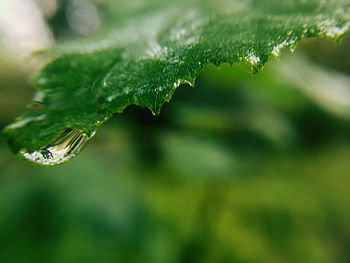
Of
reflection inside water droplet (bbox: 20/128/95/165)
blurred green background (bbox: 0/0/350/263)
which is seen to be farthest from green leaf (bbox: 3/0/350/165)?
blurred green background (bbox: 0/0/350/263)

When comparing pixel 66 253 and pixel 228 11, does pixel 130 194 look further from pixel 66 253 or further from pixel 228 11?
pixel 228 11

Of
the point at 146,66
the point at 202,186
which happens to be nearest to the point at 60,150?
the point at 146,66

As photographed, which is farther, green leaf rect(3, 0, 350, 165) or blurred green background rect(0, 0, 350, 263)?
blurred green background rect(0, 0, 350, 263)

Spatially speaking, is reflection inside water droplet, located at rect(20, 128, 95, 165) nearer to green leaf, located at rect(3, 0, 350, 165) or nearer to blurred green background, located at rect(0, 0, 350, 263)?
green leaf, located at rect(3, 0, 350, 165)

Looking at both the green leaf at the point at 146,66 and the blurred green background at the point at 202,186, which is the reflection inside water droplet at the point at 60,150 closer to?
the green leaf at the point at 146,66

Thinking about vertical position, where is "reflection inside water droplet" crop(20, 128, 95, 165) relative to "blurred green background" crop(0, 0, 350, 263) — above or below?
below

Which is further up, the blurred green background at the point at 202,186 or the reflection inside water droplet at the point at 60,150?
the blurred green background at the point at 202,186

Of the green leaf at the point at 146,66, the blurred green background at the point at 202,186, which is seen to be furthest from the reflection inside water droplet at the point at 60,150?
the blurred green background at the point at 202,186
